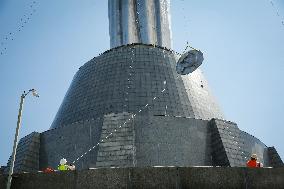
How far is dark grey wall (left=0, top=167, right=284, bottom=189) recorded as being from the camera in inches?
553

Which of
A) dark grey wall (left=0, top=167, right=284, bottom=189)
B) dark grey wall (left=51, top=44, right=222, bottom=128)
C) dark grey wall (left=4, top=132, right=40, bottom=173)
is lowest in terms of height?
dark grey wall (left=0, top=167, right=284, bottom=189)

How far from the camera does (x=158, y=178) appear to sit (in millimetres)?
14094

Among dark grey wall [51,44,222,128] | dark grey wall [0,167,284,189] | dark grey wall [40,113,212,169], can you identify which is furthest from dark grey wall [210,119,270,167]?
→ dark grey wall [0,167,284,189]

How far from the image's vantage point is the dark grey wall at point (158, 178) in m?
14.0

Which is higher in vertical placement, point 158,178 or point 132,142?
point 132,142

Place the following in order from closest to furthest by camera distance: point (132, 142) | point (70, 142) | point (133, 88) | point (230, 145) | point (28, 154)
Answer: point (132, 142), point (230, 145), point (70, 142), point (28, 154), point (133, 88)

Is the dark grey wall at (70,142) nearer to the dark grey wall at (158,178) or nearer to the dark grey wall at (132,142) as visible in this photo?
the dark grey wall at (132,142)

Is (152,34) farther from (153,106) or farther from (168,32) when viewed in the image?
(153,106)

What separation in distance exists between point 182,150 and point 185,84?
31.4 feet

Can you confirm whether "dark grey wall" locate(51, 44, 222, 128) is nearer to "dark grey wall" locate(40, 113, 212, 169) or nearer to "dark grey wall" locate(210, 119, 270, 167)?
"dark grey wall" locate(40, 113, 212, 169)

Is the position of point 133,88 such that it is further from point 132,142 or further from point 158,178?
point 158,178

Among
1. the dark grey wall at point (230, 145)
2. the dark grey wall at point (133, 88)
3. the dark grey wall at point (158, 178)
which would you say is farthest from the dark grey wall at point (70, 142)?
the dark grey wall at point (158, 178)

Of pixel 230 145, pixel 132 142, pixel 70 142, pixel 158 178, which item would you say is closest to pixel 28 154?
pixel 70 142

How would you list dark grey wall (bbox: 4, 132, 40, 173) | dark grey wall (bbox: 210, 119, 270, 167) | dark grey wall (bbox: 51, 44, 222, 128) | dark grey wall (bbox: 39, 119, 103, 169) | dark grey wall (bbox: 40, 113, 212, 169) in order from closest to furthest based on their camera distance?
1. dark grey wall (bbox: 40, 113, 212, 169)
2. dark grey wall (bbox: 210, 119, 270, 167)
3. dark grey wall (bbox: 39, 119, 103, 169)
4. dark grey wall (bbox: 4, 132, 40, 173)
5. dark grey wall (bbox: 51, 44, 222, 128)
